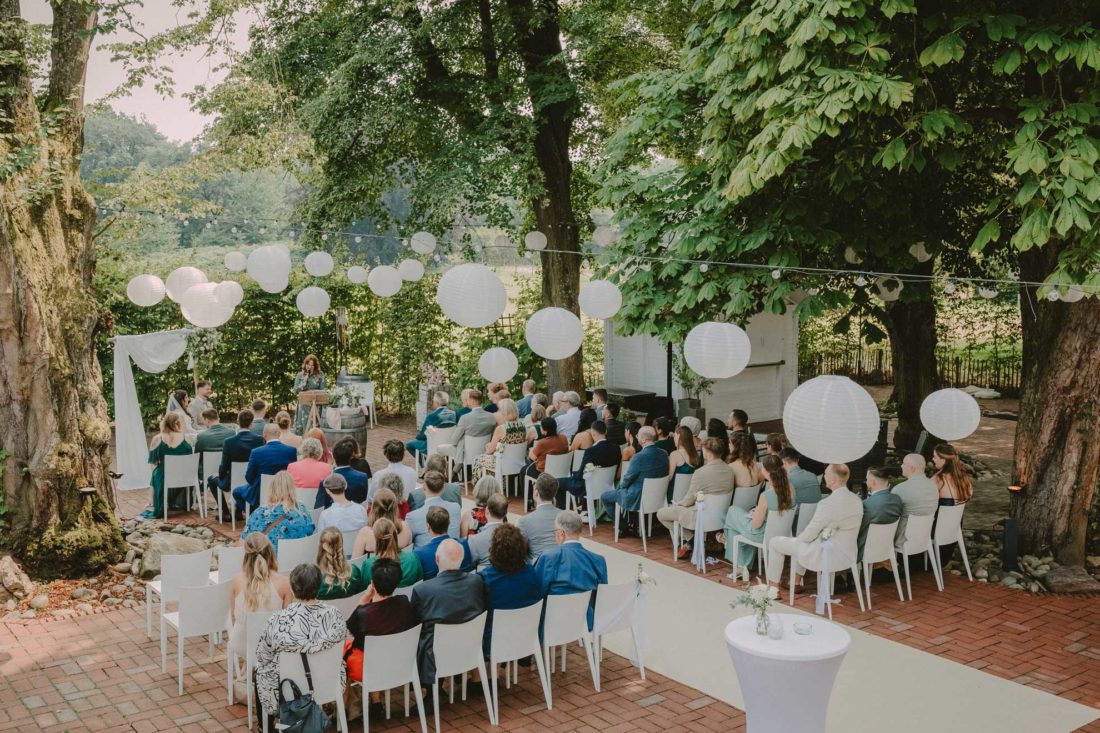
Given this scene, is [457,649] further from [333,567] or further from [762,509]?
[762,509]

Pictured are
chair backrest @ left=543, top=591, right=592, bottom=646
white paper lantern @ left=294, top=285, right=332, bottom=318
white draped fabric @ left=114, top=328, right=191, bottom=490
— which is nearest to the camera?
chair backrest @ left=543, top=591, right=592, bottom=646

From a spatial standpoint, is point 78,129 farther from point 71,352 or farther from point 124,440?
point 124,440

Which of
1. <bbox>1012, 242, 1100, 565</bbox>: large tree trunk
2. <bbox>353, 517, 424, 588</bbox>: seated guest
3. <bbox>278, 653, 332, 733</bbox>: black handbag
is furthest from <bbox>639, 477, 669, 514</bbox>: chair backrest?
<bbox>278, 653, 332, 733</bbox>: black handbag

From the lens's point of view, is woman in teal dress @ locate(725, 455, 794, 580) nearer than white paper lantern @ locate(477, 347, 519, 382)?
Yes

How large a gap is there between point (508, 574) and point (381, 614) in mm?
866

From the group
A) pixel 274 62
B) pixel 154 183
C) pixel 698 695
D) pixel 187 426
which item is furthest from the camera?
pixel 274 62

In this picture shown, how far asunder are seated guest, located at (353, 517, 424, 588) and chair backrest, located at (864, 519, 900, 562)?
154 inches

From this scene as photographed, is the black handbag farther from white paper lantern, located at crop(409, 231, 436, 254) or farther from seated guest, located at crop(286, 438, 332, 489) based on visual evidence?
white paper lantern, located at crop(409, 231, 436, 254)

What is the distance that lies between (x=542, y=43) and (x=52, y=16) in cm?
745

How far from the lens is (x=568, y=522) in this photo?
6.23 m

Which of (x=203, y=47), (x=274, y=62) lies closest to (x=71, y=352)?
(x=203, y=47)

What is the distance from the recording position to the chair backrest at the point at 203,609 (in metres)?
6.12

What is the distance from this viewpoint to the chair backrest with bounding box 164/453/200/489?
10.3m

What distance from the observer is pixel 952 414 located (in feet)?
26.8
